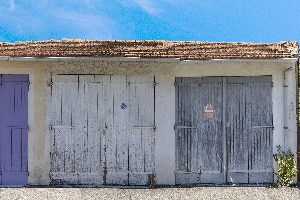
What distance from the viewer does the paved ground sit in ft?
23.9

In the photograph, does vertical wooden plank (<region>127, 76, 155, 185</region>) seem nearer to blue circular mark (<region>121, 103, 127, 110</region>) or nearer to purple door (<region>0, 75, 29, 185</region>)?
blue circular mark (<region>121, 103, 127, 110</region>)

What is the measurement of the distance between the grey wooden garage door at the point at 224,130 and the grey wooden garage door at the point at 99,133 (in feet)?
2.48

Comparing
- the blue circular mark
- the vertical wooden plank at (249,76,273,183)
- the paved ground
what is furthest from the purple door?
the vertical wooden plank at (249,76,273,183)

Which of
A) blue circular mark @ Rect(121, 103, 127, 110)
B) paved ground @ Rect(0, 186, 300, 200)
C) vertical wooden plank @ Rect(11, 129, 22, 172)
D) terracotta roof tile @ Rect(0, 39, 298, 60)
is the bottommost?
paved ground @ Rect(0, 186, 300, 200)

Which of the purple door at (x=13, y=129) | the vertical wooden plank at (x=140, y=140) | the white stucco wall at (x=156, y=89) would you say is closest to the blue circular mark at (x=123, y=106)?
the vertical wooden plank at (x=140, y=140)

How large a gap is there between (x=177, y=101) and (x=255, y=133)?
6.15 feet

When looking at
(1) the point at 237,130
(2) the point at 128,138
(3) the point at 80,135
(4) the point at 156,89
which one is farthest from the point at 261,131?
(3) the point at 80,135

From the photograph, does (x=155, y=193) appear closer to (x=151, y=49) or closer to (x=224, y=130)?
(x=224, y=130)

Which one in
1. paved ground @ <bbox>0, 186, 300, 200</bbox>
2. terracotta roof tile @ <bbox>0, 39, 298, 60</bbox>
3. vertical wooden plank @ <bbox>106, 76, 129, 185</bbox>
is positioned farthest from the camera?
vertical wooden plank @ <bbox>106, 76, 129, 185</bbox>

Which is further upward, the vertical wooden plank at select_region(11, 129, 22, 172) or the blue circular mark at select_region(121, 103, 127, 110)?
the blue circular mark at select_region(121, 103, 127, 110)

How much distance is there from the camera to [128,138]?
805 centimetres

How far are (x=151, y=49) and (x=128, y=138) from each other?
2.02 metres

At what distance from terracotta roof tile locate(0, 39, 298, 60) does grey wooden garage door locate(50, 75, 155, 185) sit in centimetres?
57

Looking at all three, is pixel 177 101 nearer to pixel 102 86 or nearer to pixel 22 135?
pixel 102 86
